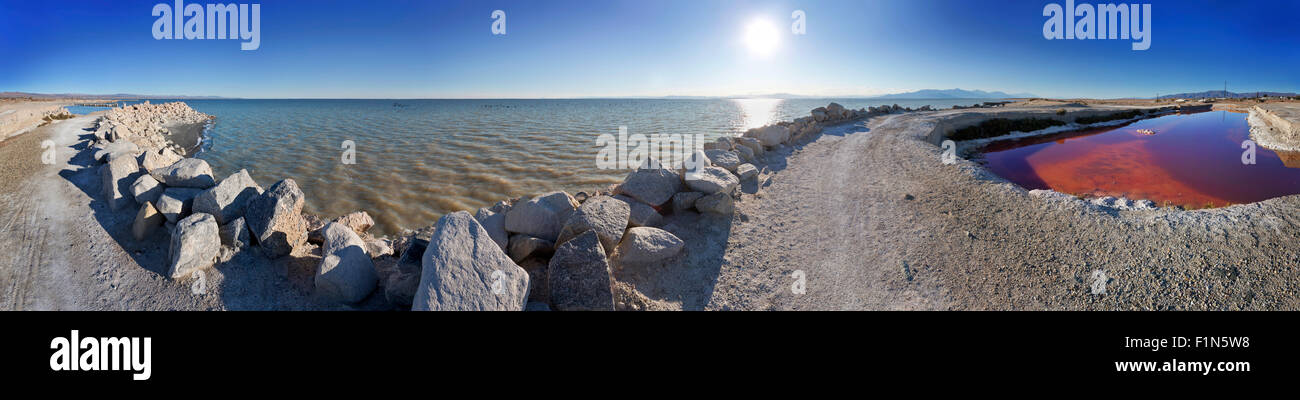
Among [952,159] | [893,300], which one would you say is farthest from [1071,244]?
[952,159]

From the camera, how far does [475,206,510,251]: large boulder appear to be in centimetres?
620

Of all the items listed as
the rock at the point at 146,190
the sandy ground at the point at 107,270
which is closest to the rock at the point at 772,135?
the sandy ground at the point at 107,270

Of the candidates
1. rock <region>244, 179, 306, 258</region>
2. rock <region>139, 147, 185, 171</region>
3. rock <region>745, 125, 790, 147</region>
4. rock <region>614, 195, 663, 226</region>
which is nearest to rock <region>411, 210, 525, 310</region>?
rock <region>244, 179, 306, 258</region>

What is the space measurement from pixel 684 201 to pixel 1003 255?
498 cm

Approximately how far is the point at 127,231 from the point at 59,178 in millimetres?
4001

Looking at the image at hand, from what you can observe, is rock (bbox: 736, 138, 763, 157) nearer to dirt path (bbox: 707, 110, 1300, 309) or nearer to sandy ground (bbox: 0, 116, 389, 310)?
dirt path (bbox: 707, 110, 1300, 309)

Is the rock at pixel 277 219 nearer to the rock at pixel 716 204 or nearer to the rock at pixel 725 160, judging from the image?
the rock at pixel 716 204

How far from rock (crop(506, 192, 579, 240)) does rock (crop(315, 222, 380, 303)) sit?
1.91 metres

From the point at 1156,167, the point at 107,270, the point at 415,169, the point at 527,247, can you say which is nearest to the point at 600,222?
the point at 527,247

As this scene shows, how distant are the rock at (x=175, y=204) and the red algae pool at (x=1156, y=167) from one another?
1683 centimetres

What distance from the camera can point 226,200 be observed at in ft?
20.2

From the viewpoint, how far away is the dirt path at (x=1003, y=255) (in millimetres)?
5172

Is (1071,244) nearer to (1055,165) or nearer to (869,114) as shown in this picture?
(1055,165)

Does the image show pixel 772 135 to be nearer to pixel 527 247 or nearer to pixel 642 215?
pixel 642 215
